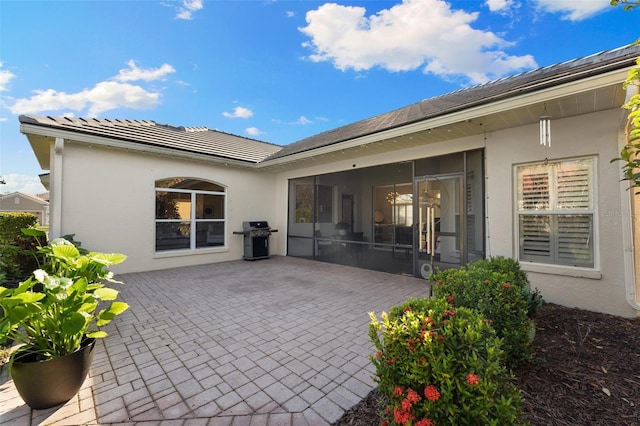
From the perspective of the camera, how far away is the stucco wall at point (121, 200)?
598 centimetres

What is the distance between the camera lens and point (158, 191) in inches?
287

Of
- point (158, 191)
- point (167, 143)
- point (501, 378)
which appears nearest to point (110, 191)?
point (158, 191)

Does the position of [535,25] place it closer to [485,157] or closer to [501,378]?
[485,157]

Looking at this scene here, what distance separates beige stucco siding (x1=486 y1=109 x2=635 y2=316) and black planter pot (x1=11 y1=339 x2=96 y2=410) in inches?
237

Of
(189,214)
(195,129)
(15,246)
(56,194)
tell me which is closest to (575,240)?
(189,214)

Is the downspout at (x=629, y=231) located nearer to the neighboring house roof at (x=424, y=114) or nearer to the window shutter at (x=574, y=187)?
the window shutter at (x=574, y=187)

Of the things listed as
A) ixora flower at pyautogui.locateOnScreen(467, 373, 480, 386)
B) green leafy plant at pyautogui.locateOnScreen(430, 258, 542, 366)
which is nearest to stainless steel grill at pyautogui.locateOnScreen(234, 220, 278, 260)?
green leafy plant at pyautogui.locateOnScreen(430, 258, 542, 366)

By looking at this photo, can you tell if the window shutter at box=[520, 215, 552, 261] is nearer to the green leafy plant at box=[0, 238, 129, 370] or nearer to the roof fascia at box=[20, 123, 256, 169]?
the green leafy plant at box=[0, 238, 129, 370]

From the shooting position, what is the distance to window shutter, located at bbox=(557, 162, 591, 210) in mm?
4039

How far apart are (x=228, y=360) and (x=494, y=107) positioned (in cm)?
504

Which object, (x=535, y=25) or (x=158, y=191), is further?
(x=158, y=191)

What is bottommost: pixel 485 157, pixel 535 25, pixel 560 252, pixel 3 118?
pixel 560 252

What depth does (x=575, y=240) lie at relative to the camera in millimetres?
4156

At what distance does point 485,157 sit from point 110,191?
8546mm
